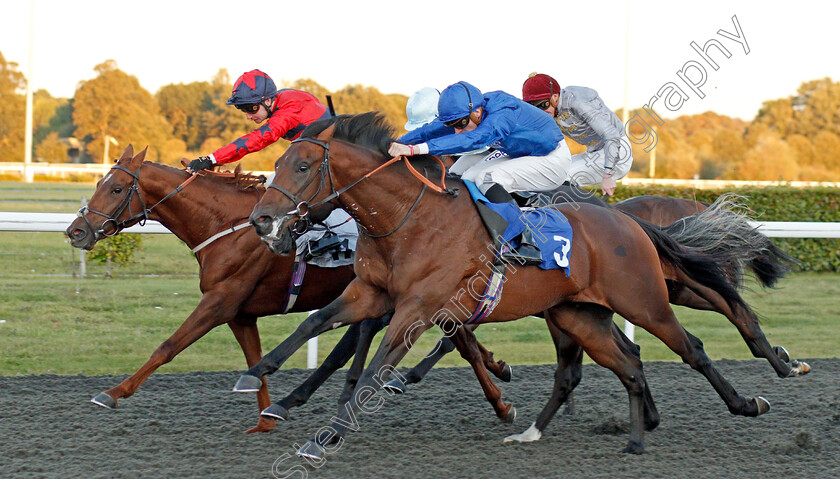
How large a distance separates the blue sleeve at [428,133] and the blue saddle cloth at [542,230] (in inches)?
12.7

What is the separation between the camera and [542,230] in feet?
12.3

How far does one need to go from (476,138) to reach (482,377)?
4.71ft

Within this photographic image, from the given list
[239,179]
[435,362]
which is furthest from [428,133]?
[435,362]

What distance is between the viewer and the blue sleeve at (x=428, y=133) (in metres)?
3.95

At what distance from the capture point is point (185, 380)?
528 centimetres

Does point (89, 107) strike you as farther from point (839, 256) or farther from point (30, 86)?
point (839, 256)

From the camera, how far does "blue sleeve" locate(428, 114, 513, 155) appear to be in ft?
11.8

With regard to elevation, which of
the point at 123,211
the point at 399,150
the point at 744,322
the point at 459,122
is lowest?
the point at 744,322

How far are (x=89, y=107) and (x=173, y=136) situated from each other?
3363mm

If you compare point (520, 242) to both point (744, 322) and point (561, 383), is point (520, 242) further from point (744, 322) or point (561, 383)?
point (744, 322)

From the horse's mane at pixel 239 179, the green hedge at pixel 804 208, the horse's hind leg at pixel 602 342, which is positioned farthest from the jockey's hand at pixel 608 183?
the green hedge at pixel 804 208

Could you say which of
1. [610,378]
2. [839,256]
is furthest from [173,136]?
[610,378]

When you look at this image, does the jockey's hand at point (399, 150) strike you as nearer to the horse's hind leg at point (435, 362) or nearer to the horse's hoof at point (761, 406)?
the horse's hind leg at point (435, 362)

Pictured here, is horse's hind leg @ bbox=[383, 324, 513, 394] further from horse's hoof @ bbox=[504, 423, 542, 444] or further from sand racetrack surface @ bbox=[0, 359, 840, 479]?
horse's hoof @ bbox=[504, 423, 542, 444]
